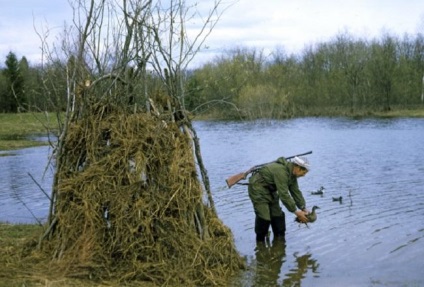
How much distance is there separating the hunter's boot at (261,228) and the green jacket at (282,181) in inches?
24.3

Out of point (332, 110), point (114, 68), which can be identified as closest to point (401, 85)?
point (332, 110)

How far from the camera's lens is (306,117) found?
2766 inches

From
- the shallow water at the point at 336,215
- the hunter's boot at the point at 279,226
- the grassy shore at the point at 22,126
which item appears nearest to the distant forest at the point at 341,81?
the grassy shore at the point at 22,126

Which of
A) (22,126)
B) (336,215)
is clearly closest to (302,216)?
(336,215)

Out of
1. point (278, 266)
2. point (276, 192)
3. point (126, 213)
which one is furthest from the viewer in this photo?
point (276, 192)

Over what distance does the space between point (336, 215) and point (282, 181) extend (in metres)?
4.30

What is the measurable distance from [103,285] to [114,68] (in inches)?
119

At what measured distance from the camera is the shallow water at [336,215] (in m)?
9.16

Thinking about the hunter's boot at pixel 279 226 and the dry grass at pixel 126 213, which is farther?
the hunter's boot at pixel 279 226

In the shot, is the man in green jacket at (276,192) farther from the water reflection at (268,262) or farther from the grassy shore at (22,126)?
the grassy shore at (22,126)

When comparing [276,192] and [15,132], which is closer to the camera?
[276,192]

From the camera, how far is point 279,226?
10914mm

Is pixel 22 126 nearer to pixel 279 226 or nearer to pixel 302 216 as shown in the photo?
pixel 279 226

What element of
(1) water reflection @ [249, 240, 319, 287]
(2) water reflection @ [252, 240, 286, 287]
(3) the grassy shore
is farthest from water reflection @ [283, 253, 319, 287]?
(3) the grassy shore
